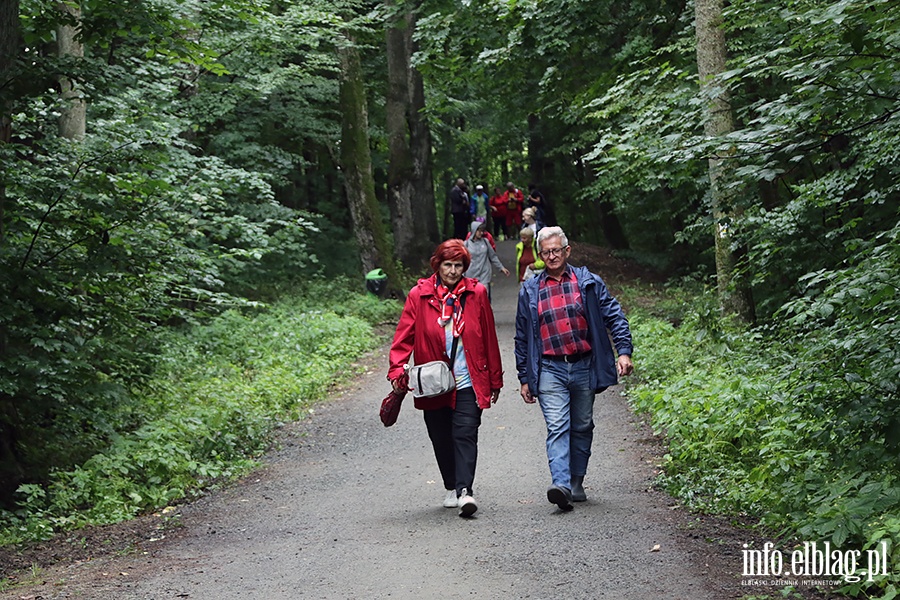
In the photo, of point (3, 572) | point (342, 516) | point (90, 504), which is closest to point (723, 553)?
point (342, 516)

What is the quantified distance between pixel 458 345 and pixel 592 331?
39.1 inches

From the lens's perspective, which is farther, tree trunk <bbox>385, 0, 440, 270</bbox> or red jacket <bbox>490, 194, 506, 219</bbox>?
red jacket <bbox>490, 194, 506, 219</bbox>

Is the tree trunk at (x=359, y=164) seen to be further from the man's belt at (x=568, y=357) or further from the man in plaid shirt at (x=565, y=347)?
the man's belt at (x=568, y=357)

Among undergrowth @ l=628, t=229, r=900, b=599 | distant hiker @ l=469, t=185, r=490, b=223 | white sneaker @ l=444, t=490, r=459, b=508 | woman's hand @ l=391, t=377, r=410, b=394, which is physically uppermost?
distant hiker @ l=469, t=185, r=490, b=223

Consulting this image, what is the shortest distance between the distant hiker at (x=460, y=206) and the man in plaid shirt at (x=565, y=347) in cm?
1973

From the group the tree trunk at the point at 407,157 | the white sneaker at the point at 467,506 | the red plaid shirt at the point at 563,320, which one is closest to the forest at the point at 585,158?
the red plaid shirt at the point at 563,320

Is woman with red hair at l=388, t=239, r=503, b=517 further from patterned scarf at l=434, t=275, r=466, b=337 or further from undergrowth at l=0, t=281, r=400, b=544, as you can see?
undergrowth at l=0, t=281, r=400, b=544

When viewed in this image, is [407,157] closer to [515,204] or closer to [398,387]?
[515,204]

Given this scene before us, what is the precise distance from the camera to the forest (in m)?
6.21

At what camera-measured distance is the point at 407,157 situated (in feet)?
82.8

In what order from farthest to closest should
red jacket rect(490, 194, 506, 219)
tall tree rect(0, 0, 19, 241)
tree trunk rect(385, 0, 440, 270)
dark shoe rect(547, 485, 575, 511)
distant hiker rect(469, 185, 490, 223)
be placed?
red jacket rect(490, 194, 506, 219) < distant hiker rect(469, 185, 490, 223) < tree trunk rect(385, 0, 440, 270) < tall tree rect(0, 0, 19, 241) < dark shoe rect(547, 485, 575, 511)

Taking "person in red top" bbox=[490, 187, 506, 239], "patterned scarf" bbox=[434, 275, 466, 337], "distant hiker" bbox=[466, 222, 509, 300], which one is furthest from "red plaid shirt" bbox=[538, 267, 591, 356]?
"person in red top" bbox=[490, 187, 506, 239]

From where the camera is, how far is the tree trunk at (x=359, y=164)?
2175 centimetres

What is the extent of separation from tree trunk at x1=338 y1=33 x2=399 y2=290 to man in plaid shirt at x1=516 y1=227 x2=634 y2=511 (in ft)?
49.4
